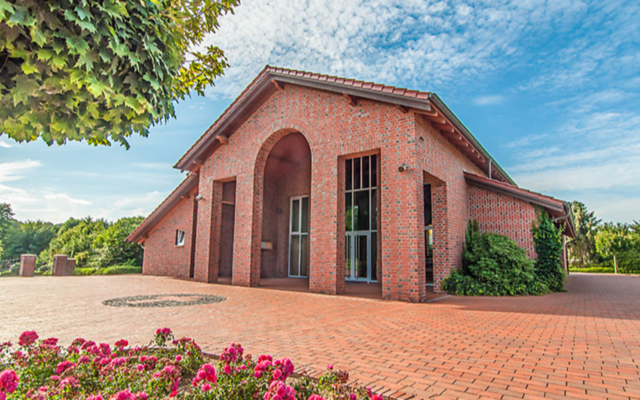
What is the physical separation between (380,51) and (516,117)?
10053 mm

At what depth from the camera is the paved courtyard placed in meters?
3.14

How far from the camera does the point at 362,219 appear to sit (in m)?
14.6

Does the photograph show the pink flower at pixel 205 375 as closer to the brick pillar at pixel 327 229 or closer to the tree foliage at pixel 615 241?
the brick pillar at pixel 327 229

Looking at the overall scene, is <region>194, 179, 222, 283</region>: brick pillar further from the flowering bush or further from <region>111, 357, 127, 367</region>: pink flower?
<region>111, 357, 127, 367</region>: pink flower

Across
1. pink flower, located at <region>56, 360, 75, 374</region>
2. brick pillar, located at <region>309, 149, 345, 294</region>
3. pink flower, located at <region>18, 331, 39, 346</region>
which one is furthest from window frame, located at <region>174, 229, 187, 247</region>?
pink flower, located at <region>56, 360, 75, 374</region>

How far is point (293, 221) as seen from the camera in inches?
687

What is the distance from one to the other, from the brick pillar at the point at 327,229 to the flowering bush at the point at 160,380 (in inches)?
261

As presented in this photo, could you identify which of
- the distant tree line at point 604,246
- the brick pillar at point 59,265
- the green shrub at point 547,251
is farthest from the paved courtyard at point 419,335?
the distant tree line at point 604,246

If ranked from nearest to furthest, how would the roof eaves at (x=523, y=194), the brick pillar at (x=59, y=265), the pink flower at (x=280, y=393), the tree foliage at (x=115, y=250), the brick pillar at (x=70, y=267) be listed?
the pink flower at (x=280, y=393) → the roof eaves at (x=523, y=194) → the brick pillar at (x=59, y=265) → the brick pillar at (x=70, y=267) → the tree foliage at (x=115, y=250)

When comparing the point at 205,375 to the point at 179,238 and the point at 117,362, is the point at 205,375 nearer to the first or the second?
the point at 117,362

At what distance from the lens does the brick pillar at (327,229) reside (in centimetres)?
971

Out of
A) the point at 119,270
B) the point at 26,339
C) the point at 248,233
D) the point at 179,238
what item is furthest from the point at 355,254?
the point at 119,270

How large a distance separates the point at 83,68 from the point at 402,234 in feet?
24.6

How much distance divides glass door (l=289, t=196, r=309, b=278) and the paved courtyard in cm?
820
